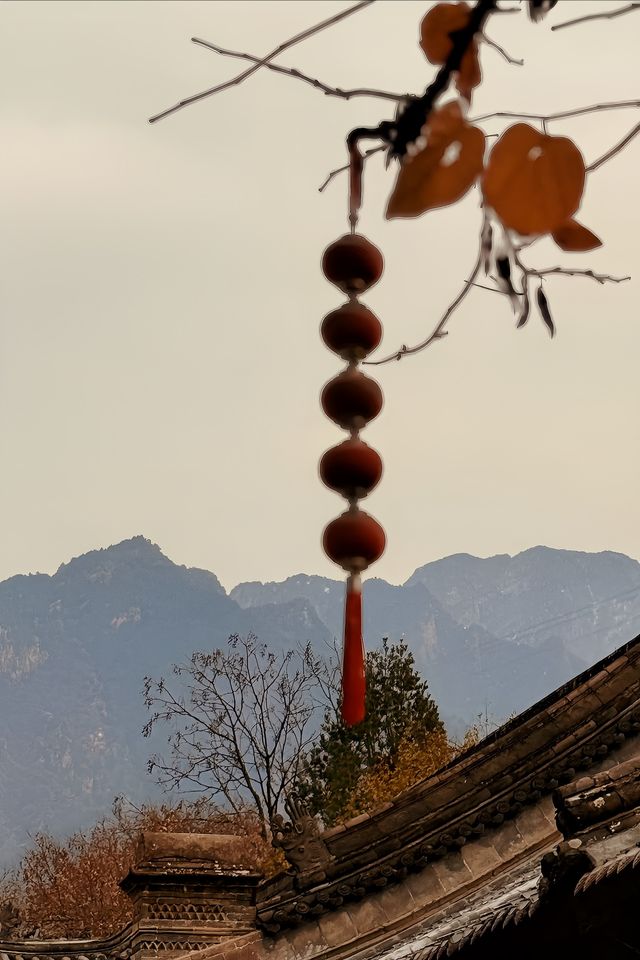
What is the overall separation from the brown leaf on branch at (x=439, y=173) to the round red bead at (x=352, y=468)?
24.8 inches

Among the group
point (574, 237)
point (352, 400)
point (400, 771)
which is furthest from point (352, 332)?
point (400, 771)

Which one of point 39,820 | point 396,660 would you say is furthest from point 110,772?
point 396,660

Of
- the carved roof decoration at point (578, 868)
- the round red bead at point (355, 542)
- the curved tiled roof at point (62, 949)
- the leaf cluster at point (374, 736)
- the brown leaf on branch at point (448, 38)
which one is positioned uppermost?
the leaf cluster at point (374, 736)

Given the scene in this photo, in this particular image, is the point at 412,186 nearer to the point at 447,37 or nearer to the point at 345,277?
the point at 447,37

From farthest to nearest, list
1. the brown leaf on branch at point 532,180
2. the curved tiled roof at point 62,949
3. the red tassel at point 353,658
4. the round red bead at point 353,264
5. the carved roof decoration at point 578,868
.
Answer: the curved tiled roof at point 62,949 < the carved roof decoration at point 578,868 < the round red bead at point 353,264 < the red tassel at point 353,658 < the brown leaf on branch at point 532,180

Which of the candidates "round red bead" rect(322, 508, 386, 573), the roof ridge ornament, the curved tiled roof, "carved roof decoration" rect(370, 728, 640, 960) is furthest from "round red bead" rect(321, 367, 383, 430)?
the curved tiled roof

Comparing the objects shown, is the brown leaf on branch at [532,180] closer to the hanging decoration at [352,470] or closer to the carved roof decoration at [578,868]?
the hanging decoration at [352,470]

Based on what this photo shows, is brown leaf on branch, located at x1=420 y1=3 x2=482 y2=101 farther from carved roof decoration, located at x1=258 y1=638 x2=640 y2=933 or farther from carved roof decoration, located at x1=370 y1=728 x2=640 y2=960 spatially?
carved roof decoration, located at x1=258 y1=638 x2=640 y2=933

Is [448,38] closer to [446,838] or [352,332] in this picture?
[352,332]

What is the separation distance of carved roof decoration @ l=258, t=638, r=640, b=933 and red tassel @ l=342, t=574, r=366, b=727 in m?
8.06

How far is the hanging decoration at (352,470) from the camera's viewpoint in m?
2.31

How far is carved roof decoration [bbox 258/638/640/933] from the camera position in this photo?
9.96m

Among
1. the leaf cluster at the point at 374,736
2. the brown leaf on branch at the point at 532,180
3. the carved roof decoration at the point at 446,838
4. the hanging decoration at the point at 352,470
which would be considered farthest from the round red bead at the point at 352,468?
the leaf cluster at the point at 374,736

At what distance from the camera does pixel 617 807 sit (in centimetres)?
691
